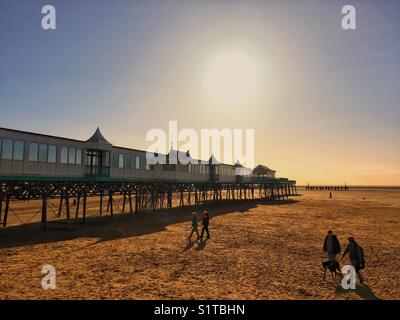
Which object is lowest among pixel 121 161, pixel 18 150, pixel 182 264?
pixel 182 264

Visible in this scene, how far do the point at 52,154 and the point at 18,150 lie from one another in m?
2.43

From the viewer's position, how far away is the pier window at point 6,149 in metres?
17.5

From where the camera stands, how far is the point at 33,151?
63.3 ft

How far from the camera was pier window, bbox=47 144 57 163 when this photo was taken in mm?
20344

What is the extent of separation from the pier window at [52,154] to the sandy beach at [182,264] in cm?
499

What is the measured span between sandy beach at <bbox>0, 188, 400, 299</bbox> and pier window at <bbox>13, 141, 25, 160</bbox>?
197 inches

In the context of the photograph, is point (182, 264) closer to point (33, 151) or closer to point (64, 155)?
point (33, 151)

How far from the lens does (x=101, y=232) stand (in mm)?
21219

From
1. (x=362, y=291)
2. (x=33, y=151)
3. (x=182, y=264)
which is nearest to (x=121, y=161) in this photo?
(x=33, y=151)

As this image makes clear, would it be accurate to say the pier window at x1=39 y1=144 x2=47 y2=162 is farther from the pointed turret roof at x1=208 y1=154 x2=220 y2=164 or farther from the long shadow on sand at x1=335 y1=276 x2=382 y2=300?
the pointed turret roof at x1=208 y1=154 x2=220 y2=164

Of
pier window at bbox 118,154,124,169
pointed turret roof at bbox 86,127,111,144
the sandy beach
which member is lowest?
the sandy beach

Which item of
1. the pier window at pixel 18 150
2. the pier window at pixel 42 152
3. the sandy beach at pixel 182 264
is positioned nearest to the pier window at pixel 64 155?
the pier window at pixel 42 152

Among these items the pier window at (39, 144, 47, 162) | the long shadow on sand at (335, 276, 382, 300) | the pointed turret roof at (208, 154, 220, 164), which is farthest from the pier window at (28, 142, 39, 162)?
the pointed turret roof at (208, 154, 220, 164)
